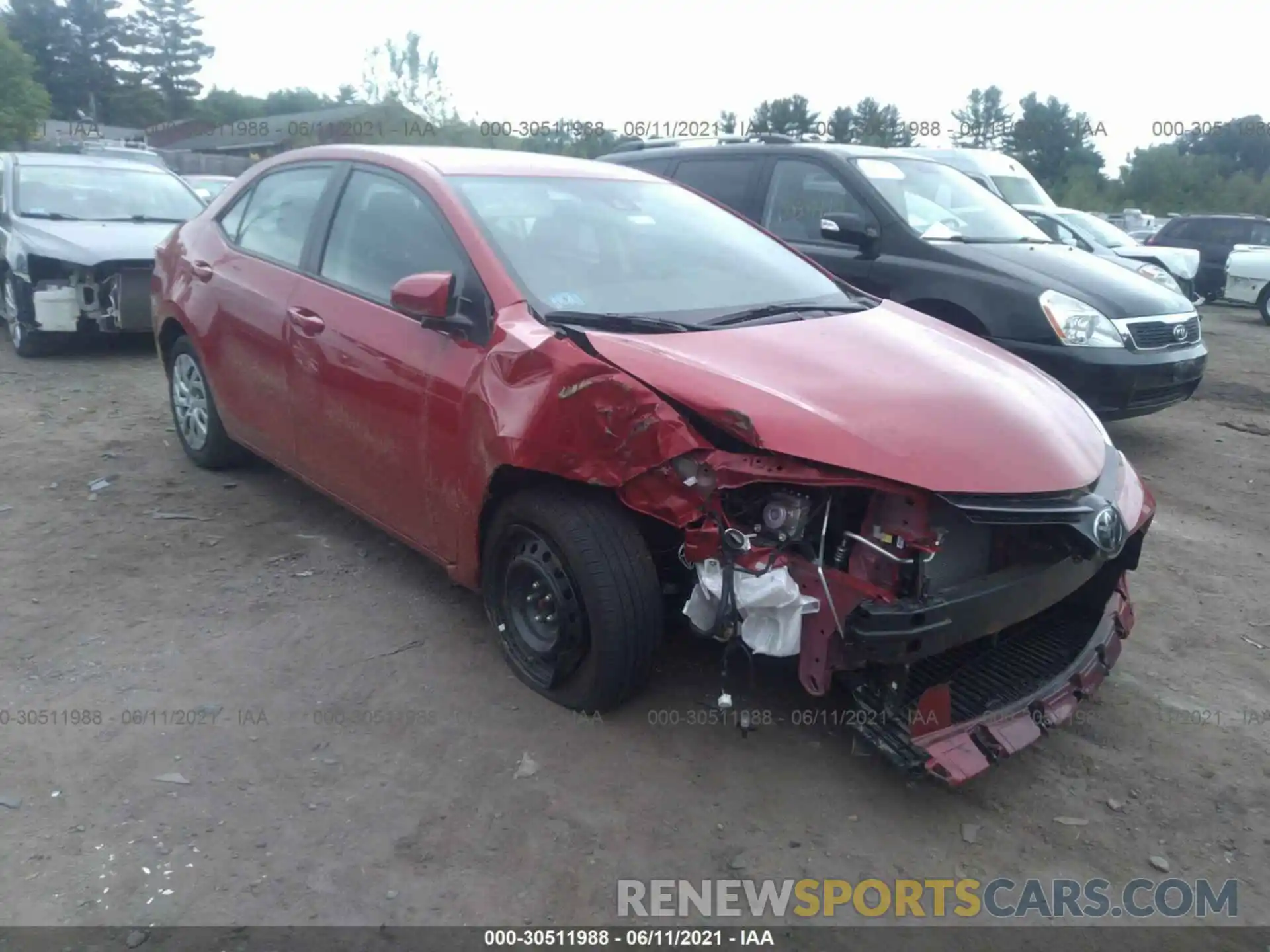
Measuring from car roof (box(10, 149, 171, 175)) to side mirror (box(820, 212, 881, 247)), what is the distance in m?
6.75

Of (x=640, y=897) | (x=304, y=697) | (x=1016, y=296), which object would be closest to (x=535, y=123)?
(x=1016, y=296)

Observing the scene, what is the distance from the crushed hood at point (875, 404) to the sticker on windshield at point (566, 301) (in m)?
0.22

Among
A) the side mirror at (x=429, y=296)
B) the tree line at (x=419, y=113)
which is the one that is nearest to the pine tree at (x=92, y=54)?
the tree line at (x=419, y=113)

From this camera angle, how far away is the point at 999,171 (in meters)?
13.2

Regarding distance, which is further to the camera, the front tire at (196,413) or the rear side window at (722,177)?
the rear side window at (722,177)

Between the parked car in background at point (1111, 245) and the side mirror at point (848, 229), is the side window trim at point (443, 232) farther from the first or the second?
the parked car in background at point (1111, 245)

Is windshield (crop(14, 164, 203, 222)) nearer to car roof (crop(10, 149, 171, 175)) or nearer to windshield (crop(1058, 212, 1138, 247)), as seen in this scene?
car roof (crop(10, 149, 171, 175))

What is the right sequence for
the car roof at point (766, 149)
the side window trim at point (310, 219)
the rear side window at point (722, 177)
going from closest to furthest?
the side window trim at point (310, 219), the car roof at point (766, 149), the rear side window at point (722, 177)

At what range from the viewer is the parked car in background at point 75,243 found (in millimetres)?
7840

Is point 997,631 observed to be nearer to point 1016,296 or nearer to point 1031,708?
point 1031,708

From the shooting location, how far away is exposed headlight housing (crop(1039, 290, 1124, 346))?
19.2 feet

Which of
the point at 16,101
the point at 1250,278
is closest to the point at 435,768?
the point at 1250,278

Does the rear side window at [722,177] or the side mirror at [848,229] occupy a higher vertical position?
the rear side window at [722,177]

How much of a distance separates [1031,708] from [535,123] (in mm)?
8744
